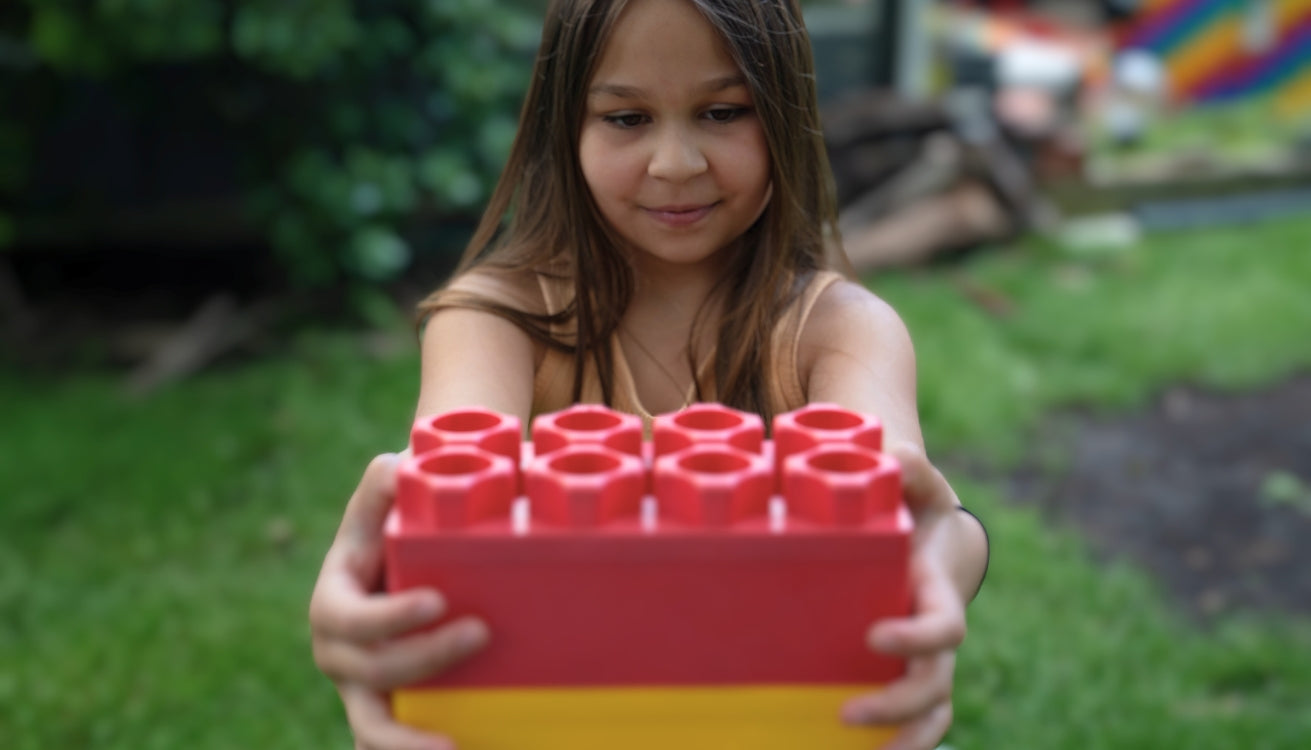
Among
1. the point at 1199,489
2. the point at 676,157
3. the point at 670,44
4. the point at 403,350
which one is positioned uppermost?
the point at 670,44

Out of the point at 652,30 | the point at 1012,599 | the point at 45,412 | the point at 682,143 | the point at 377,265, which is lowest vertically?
the point at 1012,599

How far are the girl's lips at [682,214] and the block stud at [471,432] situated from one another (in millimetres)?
439

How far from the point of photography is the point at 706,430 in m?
1.12

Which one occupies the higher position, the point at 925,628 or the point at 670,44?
the point at 670,44

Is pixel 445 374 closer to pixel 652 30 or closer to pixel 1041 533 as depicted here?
pixel 652 30

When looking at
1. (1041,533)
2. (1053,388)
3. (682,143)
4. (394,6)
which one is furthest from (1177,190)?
(682,143)

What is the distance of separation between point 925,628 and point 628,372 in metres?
0.68

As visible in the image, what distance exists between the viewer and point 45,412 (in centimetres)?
371

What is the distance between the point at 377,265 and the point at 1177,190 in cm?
363

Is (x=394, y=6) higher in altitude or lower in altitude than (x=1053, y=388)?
higher

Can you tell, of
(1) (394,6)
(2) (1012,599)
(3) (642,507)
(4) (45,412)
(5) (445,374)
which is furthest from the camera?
(1) (394,6)

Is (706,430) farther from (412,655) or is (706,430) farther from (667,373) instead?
(667,373)

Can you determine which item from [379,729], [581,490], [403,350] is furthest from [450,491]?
[403,350]

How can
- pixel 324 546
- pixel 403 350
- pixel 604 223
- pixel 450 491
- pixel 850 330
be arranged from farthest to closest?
pixel 403 350 < pixel 324 546 < pixel 604 223 < pixel 850 330 < pixel 450 491
